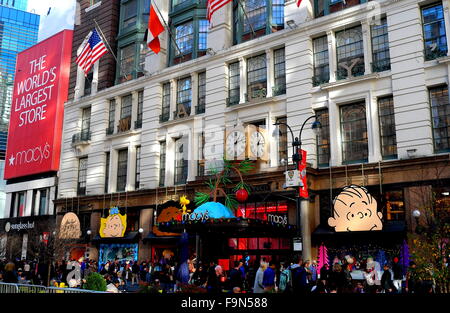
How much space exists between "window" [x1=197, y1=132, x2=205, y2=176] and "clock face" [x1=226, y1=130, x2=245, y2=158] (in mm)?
3441

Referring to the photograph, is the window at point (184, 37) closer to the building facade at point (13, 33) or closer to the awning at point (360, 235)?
the awning at point (360, 235)

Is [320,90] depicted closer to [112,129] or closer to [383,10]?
[383,10]

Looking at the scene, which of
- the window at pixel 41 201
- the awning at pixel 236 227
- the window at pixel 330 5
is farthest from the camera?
the window at pixel 41 201

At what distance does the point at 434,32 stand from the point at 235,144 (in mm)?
12923

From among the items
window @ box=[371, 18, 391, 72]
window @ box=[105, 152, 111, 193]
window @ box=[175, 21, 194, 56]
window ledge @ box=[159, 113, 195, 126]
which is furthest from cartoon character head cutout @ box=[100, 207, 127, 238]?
window @ box=[371, 18, 391, 72]

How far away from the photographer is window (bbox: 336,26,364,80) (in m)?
26.2

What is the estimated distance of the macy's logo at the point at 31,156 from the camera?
147 feet

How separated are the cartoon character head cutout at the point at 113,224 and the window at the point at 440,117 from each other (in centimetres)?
2289

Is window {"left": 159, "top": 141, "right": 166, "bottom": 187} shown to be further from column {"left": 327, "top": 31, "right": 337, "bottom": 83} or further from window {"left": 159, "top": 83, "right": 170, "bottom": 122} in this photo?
column {"left": 327, "top": 31, "right": 337, "bottom": 83}

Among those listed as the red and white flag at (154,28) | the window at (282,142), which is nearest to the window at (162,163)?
the red and white flag at (154,28)
